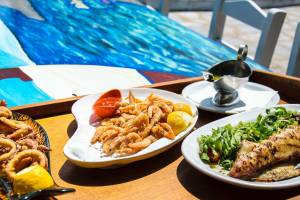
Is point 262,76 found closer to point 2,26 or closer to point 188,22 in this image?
point 2,26

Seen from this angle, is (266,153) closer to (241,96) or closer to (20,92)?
(241,96)

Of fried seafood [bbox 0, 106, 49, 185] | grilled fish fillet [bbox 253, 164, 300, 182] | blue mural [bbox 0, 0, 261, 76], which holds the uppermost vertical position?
grilled fish fillet [bbox 253, 164, 300, 182]

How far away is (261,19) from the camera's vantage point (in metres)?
1.70

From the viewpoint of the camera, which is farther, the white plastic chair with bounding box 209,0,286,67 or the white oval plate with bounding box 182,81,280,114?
the white plastic chair with bounding box 209,0,286,67

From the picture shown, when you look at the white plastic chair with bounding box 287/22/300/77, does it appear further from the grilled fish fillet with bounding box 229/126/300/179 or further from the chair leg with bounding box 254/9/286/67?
the grilled fish fillet with bounding box 229/126/300/179

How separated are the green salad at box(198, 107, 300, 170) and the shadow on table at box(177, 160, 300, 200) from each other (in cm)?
4

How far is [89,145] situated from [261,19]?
117 cm

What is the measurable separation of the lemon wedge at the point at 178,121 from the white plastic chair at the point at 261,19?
93 centimetres

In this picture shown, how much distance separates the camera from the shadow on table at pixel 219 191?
0.71m

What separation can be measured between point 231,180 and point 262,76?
0.61m

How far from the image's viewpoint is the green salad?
0.78 metres

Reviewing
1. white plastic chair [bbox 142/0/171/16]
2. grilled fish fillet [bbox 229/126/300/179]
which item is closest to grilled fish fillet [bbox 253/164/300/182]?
grilled fish fillet [bbox 229/126/300/179]

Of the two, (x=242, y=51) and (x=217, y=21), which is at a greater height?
(x=242, y=51)

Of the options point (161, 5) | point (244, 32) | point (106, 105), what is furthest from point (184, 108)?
point (244, 32)
